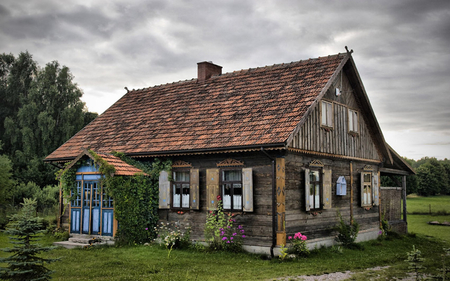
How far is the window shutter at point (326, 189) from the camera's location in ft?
52.6

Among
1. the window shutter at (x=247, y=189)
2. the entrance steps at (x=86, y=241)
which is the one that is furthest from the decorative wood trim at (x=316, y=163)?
the entrance steps at (x=86, y=241)

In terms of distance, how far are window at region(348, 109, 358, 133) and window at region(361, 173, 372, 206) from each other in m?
2.04

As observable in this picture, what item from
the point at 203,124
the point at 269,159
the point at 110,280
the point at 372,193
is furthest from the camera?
the point at 372,193

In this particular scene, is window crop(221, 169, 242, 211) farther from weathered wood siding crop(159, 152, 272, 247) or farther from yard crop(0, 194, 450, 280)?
yard crop(0, 194, 450, 280)

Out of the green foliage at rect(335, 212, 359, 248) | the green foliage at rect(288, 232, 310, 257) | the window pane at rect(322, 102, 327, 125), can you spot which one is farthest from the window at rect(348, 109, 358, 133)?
the green foliage at rect(288, 232, 310, 257)

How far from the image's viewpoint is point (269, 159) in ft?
46.7

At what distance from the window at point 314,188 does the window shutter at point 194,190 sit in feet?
13.1

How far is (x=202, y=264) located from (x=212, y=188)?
326 centimetres

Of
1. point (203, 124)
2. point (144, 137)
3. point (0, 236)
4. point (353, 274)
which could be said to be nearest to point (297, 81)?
point (203, 124)

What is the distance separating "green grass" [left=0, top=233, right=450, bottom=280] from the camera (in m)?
11.2

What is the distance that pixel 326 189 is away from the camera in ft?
53.1

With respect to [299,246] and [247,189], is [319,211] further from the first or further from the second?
[247,189]

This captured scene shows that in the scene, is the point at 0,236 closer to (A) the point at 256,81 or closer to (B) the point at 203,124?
(B) the point at 203,124

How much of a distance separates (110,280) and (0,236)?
1103cm
